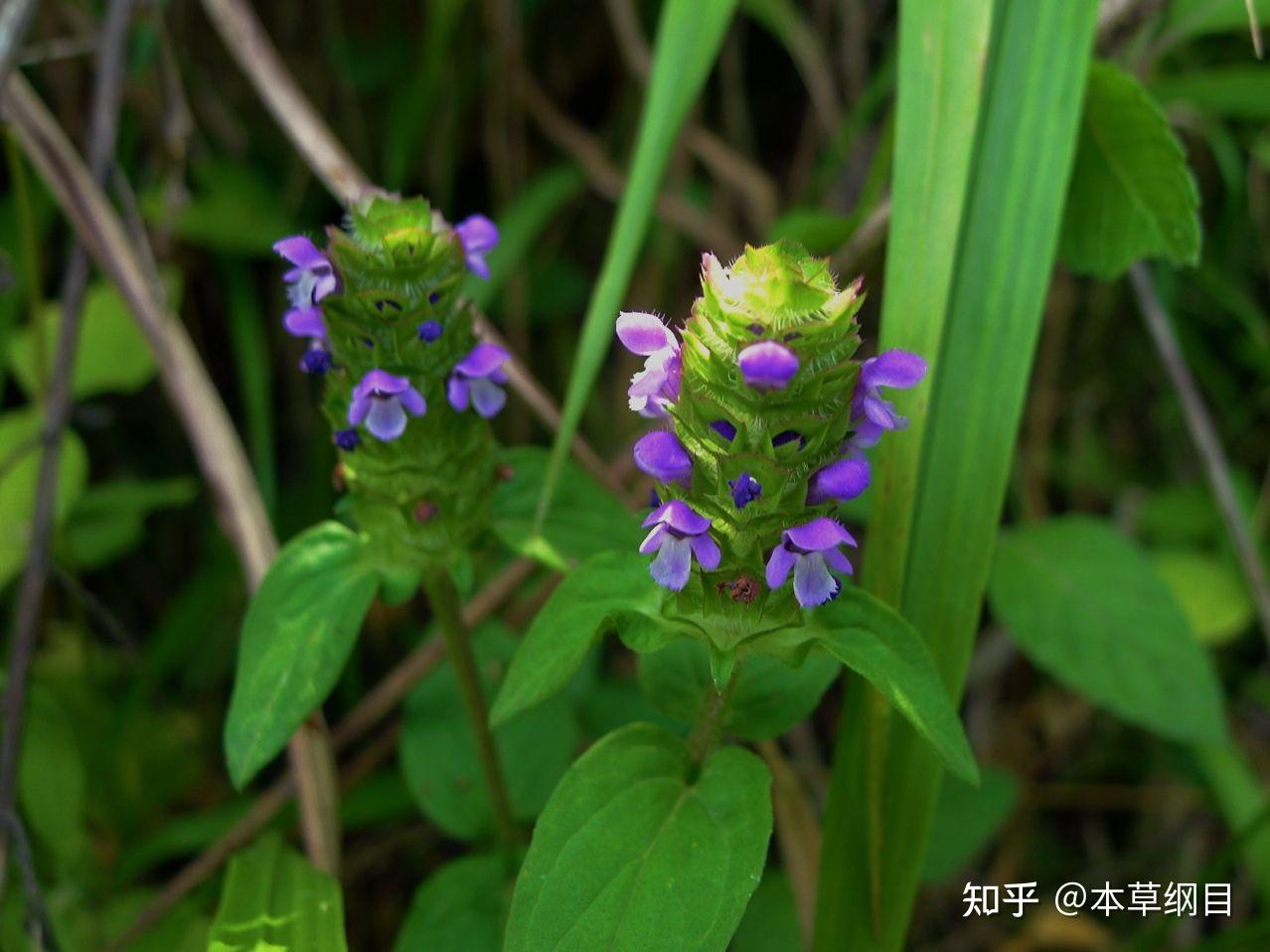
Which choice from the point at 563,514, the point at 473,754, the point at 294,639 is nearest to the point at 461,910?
the point at 473,754

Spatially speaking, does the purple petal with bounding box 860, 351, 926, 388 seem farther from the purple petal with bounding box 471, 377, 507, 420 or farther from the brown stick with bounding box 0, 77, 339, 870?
the brown stick with bounding box 0, 77, 339, 870

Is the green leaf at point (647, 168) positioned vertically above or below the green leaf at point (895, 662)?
above

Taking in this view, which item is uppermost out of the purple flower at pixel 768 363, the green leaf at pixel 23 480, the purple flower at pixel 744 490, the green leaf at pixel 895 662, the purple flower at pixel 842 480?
the green leaf at pixel 23 480

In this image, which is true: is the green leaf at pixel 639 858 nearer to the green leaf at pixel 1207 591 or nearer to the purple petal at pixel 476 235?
the purple petal at pixel 476 235

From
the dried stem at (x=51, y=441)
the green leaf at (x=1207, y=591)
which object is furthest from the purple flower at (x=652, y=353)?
the green leaf at (x=1207, y=591)

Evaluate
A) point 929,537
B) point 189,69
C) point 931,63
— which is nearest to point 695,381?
point 929,537

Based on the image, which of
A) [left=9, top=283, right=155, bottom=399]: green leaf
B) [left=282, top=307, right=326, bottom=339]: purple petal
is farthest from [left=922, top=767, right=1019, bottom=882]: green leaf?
[left=9, top=283, right=155, bottom=399]: green leaf

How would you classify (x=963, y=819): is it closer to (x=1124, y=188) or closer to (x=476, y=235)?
(x=1124, y=188)
